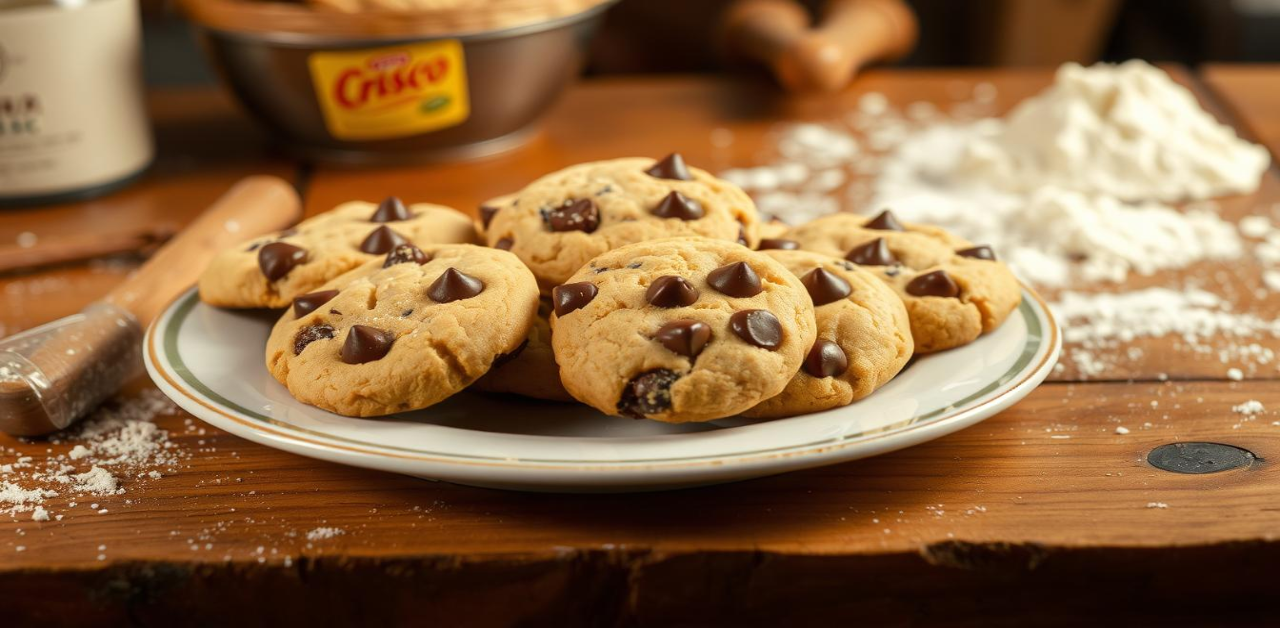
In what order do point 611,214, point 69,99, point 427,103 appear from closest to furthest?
point 611,214 < point 69,99 < point 427,103

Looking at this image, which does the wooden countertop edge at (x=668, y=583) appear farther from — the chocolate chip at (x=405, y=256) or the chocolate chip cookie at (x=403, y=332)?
the chocolate chip at (x=405, y=256)

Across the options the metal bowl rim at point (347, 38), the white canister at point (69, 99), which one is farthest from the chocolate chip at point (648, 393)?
the white canister at point (69, 99)

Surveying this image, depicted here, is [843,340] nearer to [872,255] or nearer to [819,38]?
[872,255]

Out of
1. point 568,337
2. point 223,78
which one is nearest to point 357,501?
point 568,337

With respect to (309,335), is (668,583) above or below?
below

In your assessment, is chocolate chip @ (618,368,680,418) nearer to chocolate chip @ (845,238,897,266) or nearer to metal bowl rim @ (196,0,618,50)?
chocolate chip @ (845,238,897,266)

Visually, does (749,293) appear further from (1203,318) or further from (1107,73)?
(1107,73)

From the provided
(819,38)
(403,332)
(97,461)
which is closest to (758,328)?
(403,332)
